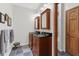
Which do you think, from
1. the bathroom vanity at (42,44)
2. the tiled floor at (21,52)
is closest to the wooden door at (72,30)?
the bathroom vanity at (42,44)

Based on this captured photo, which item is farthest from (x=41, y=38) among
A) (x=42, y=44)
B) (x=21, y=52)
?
(x=21, y=52)

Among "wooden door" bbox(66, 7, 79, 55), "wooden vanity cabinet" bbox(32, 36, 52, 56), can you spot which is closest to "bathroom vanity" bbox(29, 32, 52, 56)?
"wooden vanity cabinet" bbox(32, 36, 52, 56)

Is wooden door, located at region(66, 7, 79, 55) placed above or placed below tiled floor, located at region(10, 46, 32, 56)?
above

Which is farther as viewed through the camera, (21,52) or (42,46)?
(42,46)

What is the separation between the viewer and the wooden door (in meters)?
1.58

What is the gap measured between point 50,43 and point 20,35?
41 centimetres

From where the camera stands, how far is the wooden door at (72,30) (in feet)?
5.19

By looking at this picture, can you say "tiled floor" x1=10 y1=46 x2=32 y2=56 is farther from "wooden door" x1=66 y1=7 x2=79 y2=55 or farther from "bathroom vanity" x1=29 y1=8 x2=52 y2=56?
"wooden door" x1=66 y1=7 x2=79 y2=55

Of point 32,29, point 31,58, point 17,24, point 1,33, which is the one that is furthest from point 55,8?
point 1,33

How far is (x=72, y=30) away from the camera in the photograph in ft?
5.39

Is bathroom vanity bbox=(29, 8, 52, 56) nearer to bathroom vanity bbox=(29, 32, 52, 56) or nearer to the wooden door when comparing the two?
bathroom vanity bbox=(29, 32, 52, 56)

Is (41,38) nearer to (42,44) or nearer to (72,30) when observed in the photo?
(42,44)

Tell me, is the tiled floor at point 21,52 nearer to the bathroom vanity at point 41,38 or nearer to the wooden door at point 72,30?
the bathroom vanity at point 41,38

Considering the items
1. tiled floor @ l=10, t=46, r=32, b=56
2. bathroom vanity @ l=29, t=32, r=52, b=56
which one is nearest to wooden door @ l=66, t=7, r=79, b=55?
bathroom vanity @ l=29, t=32, r=52, b=56
